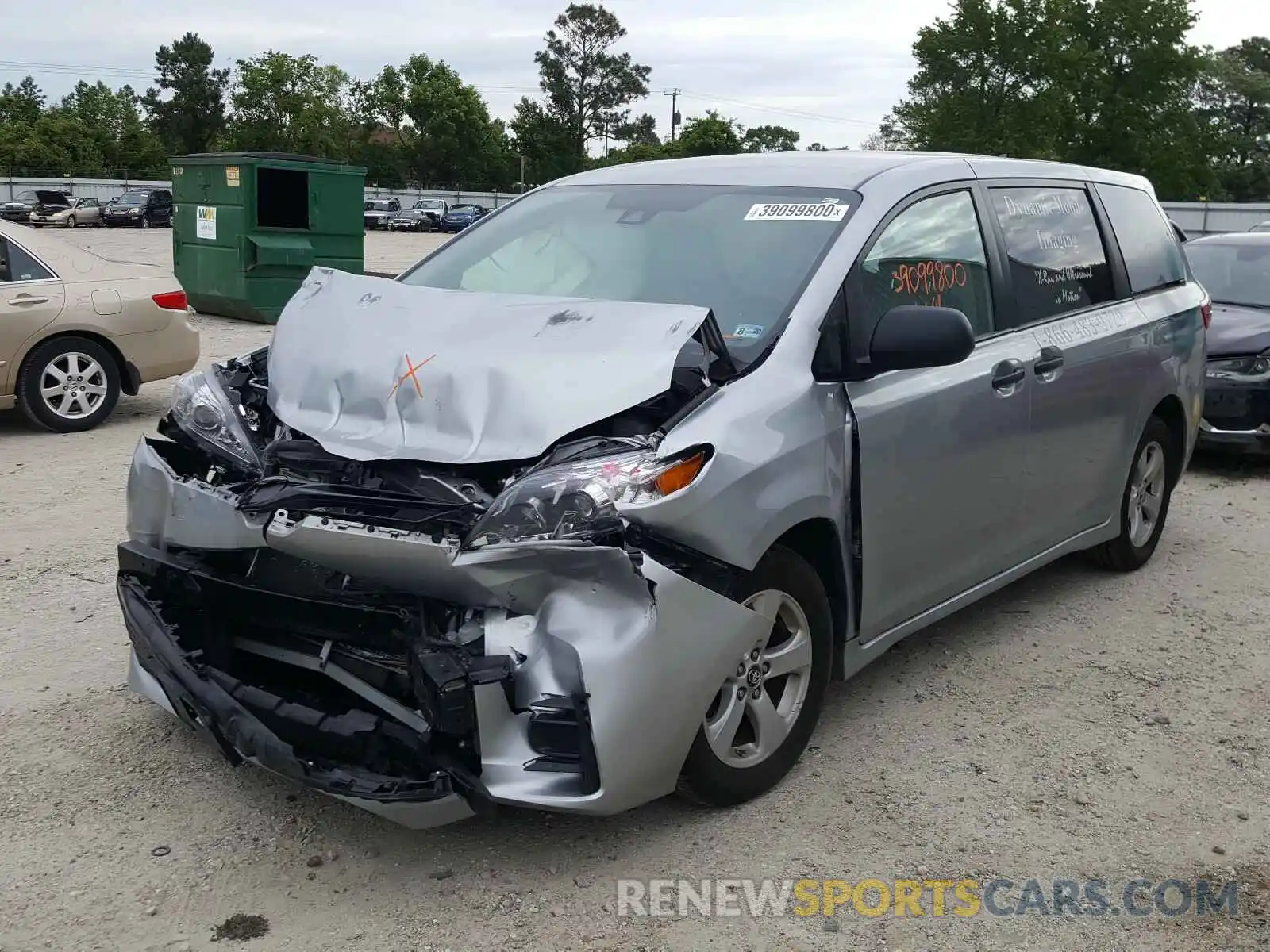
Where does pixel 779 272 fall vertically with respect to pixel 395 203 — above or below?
below

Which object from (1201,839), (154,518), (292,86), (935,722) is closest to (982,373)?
(935,722)

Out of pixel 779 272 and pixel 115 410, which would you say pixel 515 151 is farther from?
pixel 779 272

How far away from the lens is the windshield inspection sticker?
4043mm

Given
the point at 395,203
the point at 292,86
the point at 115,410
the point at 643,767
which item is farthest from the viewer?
the point at 292,86

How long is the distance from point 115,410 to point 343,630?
7.11m

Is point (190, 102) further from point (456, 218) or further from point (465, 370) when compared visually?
point (465, 370)

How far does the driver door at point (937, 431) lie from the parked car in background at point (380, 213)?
51.6 meters

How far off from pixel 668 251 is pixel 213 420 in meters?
1.51

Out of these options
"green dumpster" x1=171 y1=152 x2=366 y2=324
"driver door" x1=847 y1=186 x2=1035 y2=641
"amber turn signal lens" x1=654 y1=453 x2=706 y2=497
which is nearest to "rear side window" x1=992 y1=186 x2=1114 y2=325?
"driver door" x1=847 y1=186 x2=1035 y2=641

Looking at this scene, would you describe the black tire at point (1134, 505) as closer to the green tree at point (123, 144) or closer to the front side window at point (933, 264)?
the front side window at point (933, 264)

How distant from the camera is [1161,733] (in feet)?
14.0

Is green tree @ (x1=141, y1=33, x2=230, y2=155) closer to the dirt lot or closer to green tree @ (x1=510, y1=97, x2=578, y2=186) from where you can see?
green tree @ (x1=510, y1=97, x2=578, y2=186)

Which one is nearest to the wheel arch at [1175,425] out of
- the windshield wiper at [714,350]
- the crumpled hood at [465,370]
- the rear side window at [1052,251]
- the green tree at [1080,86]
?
the rear side window at [1052,251]

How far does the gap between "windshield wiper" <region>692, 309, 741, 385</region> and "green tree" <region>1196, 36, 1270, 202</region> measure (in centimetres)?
7569
